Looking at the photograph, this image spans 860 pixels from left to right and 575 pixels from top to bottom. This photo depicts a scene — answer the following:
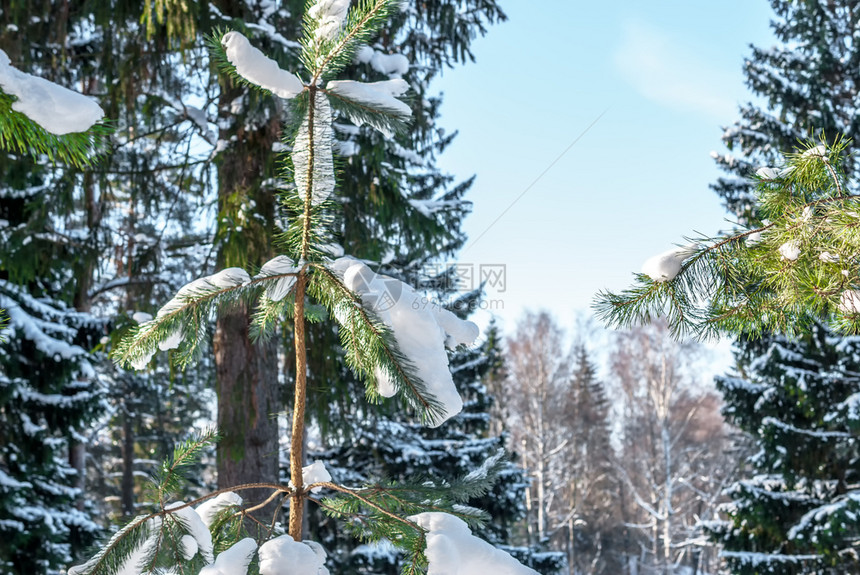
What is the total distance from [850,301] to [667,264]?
1.49ft

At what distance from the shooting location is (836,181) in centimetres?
165

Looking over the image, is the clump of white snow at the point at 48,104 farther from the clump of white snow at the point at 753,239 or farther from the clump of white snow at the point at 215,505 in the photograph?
the clump of white snow at the point at 753,239

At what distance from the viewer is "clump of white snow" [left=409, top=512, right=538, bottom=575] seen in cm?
103

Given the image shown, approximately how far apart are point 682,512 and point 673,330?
24200mm

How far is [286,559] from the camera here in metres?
1.03

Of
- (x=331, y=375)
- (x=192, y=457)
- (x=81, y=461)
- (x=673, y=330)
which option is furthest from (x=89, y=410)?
(x=673, y=330)

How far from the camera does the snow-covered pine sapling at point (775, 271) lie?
1.58 metres

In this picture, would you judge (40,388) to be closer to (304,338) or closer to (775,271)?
(304,338)

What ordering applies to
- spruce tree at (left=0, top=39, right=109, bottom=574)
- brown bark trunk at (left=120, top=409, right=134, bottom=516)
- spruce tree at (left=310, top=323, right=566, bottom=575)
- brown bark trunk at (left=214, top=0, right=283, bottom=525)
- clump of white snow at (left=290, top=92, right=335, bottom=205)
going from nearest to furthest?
clump of white snow at (left=290, top=92, right=335, bottom=205)
brown bark trunk at (left=214, top=0, right=283, bottom=525)
spruce tree at (left=0, top=39, right=109, bottom=574)
spruce tree at (left=310, top=323, right=566, bottom=575)
brown bark trunk at (left=120, top=409, right=134, bottom=516)

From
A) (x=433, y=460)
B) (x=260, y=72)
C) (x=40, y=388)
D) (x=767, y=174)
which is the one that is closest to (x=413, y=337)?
(x=260, y=72)

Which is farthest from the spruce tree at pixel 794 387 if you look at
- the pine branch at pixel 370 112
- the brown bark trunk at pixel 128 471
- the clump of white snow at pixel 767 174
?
the brown bark trunk at pixel 128 471

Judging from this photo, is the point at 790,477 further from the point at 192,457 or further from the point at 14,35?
the point at 14,35

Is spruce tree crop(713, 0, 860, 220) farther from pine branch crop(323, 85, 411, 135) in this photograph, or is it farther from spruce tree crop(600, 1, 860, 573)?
pine branch crop(323, 85, 411, 135)

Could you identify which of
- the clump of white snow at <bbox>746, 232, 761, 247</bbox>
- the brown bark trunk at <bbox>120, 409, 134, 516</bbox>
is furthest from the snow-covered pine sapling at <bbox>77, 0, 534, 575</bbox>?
the brown bark trunk at <bbox>120, 409, 134, 516</bbox>
